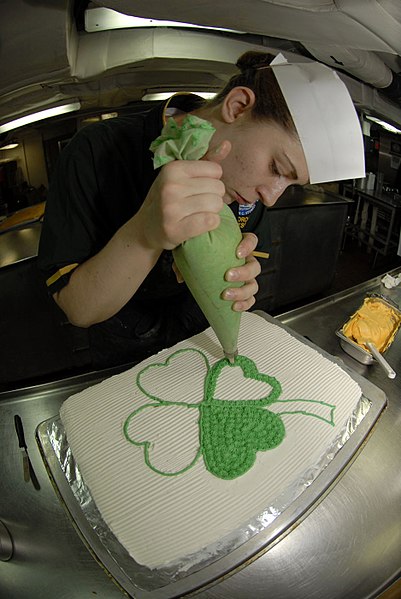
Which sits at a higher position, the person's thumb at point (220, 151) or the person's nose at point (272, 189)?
the person's thumb at point (220, 151)

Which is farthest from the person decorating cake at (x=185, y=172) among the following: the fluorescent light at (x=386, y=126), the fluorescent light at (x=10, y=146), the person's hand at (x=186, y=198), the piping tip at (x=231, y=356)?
the fluorescent light at (x=386, y=126)

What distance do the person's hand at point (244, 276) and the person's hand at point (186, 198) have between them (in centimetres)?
19

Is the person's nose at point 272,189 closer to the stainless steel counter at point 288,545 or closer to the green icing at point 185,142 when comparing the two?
the green icing at point 185,142

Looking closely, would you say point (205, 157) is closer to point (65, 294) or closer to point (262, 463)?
point (65, 294)

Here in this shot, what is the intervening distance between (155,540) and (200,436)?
10.8 inches

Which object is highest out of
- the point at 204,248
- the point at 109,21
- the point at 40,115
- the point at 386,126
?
the point at 109,21

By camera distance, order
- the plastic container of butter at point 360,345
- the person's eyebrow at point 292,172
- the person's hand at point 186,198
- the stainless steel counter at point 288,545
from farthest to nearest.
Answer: the plastic container of butter at point 360,345, the person's eyebrow at point 292,172, the stainless steel counter at point 288,545, the person's hand at point 186,198

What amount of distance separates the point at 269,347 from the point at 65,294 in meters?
0.76

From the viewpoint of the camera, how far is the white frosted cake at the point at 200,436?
0.88 m

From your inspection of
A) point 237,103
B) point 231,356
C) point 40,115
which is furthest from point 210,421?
point 40,115

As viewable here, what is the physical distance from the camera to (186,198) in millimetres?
842

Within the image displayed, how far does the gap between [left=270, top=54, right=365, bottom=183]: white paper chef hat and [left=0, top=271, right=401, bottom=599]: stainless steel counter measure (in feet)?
3.18

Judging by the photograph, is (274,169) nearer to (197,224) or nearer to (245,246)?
(245,246)

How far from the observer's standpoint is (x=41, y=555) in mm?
982
